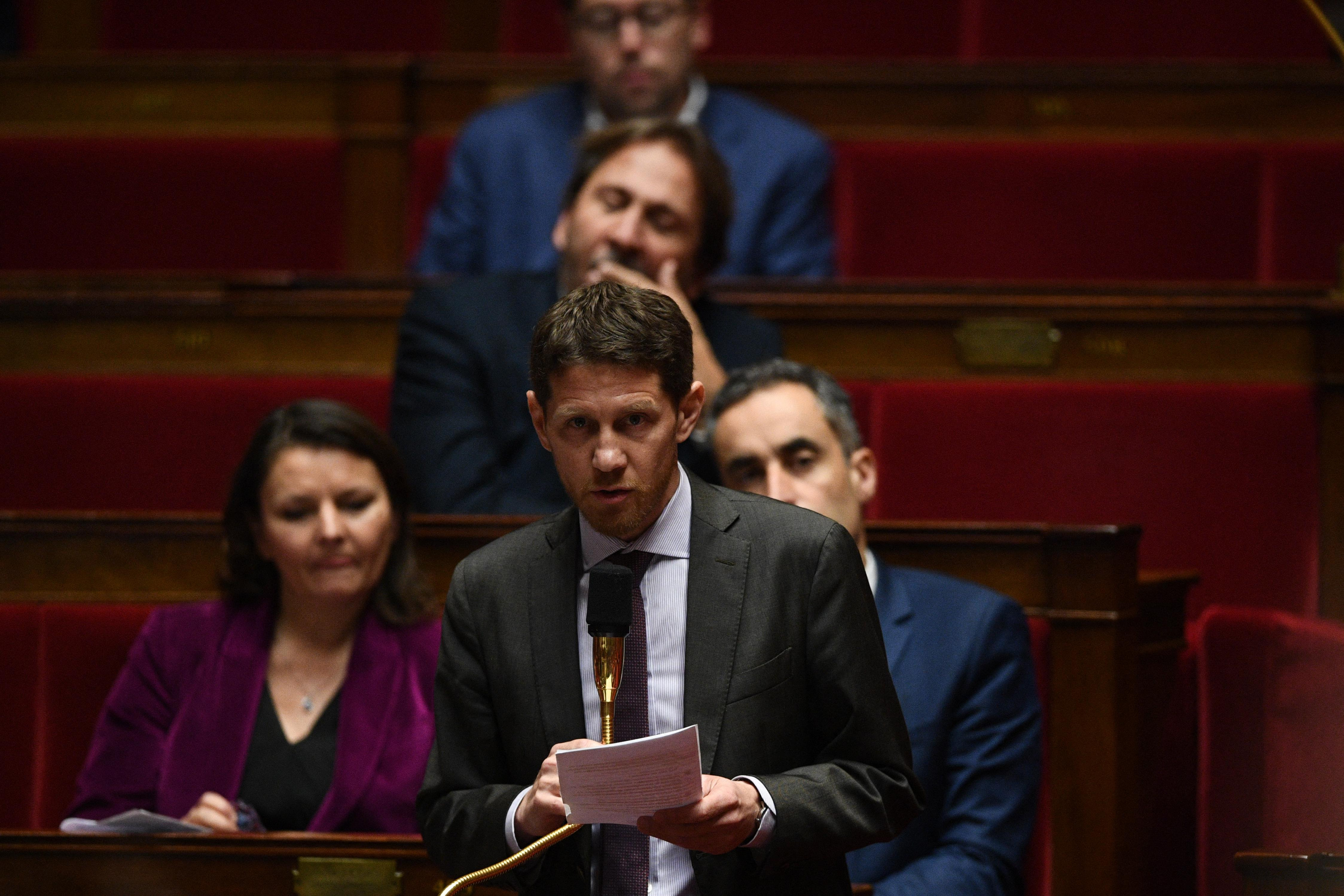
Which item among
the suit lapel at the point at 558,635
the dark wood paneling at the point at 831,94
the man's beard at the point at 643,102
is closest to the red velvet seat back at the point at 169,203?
Result: the dark wood paneling at the point at 831,94

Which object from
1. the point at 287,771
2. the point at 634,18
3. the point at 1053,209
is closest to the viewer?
the point at 287,771

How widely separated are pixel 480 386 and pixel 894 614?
0.35 meters

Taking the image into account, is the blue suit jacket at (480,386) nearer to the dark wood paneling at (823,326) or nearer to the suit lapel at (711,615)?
the dark wood paneling at (823,326)

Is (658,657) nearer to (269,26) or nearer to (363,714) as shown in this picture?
(363,714)

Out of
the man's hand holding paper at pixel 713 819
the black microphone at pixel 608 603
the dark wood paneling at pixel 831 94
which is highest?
the dark wood paneling at pixel 831 94

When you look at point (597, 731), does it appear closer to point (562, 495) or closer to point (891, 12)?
point (562, 495)

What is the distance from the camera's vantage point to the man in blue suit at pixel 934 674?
2.49 feet

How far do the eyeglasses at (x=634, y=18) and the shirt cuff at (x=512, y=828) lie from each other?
861 millimetres

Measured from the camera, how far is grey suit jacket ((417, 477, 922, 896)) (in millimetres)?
512

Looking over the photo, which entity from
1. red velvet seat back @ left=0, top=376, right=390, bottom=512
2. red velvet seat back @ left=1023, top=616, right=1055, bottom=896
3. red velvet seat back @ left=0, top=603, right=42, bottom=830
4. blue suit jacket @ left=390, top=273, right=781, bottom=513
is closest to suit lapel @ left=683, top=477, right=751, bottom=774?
red velvet seat back @ left=1023, top=616, right=1055, bottom=896

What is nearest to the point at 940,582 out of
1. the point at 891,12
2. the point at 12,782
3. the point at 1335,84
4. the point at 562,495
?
the point at 562,495

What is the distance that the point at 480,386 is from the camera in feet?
3.39

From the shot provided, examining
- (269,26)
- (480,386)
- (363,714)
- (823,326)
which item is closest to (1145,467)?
(823,326)

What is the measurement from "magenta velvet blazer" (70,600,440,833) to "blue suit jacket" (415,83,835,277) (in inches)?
18.5
